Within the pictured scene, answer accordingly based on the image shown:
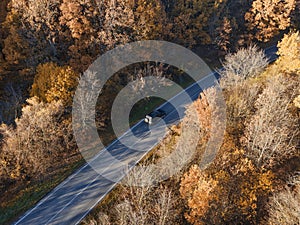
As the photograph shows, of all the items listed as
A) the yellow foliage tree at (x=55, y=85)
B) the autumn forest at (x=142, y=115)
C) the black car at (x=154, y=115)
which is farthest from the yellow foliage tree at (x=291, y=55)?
the yellow foliage tree at (x=55, y=85)

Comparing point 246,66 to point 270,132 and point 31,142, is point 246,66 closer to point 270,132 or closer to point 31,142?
point 270,132

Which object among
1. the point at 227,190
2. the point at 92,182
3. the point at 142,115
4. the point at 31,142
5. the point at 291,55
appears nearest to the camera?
the point at 227,190

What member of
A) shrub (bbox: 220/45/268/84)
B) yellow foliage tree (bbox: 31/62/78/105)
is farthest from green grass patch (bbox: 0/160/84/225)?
shrub (bbox: 220/45/268/84)

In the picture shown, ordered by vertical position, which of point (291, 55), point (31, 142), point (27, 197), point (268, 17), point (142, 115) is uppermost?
point (268, 17)

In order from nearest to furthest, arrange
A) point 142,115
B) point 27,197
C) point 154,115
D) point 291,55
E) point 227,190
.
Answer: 1. point 227,190
2. point 27,197
3. point 291,55
4. point 154,115
5. point 142,115

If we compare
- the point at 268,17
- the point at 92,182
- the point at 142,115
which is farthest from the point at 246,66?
the point at 92,182

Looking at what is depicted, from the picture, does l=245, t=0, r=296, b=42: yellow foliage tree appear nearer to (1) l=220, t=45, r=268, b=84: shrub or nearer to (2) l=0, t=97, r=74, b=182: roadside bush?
(1) l=220, t=45, r=268, b=84: shrub

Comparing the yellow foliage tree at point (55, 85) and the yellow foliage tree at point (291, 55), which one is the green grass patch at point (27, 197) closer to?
the yellow foliage tree at point (55, 85)
